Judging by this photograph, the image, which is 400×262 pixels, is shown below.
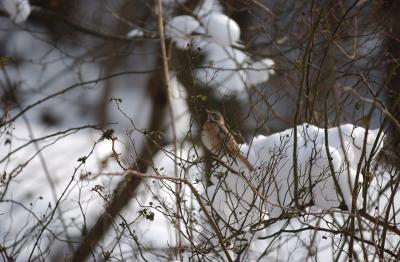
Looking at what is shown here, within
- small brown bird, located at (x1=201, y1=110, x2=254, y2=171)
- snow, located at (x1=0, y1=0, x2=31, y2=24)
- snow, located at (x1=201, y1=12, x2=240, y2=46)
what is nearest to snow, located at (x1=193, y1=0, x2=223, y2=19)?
snow, located at (x1=201, y1=12, x2=240, y2=46)

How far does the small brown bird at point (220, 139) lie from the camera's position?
2813mm

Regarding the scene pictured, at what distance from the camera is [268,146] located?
2.99 m

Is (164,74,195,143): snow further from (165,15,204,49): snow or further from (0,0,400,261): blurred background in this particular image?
(165,15,204,49): snow

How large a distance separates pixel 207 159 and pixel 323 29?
1015 mm

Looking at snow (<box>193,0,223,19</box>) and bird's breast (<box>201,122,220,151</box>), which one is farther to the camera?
snow (<box>193,0,223,19</box>)

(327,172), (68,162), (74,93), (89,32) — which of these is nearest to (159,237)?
(89,32)

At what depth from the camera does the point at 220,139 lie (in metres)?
2.98

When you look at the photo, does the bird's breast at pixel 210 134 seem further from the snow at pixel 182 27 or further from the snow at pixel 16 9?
the snow at pixel 16 9

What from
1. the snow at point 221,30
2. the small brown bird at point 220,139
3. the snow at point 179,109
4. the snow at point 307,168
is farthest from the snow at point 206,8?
the snow at point 307,168

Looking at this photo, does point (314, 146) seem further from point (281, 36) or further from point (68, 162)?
point (68, 162)

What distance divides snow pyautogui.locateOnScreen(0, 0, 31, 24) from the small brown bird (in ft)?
7.84

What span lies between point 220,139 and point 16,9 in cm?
268

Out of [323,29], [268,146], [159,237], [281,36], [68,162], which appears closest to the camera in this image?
[268,146]

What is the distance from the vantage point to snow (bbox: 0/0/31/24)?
4.93 m
